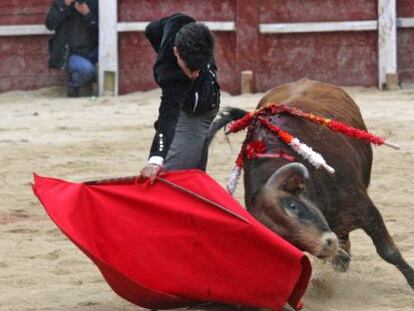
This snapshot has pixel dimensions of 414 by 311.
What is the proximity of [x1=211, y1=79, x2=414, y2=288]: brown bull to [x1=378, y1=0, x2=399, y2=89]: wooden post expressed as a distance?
587 centimetres

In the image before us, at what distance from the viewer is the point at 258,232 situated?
4.26m

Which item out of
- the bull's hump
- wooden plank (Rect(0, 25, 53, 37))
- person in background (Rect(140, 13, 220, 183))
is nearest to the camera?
person in background (Rect(140, 13, 220, 183))

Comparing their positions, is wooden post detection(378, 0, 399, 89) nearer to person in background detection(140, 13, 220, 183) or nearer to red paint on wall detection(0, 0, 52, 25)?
red paint on wall detection(0, 0, 52, 25)

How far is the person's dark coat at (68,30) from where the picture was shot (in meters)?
11.6

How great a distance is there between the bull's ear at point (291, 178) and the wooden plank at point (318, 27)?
284 inches

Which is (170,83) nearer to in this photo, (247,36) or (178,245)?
(178,245)

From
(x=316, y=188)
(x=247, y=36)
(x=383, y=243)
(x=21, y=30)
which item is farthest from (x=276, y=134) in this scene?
(x=21, y=30)

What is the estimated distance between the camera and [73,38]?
38.2 ft

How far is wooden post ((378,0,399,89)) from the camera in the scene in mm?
11516

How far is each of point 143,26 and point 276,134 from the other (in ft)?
22.5

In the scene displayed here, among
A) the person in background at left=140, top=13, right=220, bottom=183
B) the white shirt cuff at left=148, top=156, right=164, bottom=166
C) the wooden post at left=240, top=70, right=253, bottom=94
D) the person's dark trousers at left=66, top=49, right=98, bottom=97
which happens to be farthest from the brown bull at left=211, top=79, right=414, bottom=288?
the person's dark trousers at left=66, top=49, right=98, bottom=97

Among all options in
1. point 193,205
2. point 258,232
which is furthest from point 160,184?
point 258,232

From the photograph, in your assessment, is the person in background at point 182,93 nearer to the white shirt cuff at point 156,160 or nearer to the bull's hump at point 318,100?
the white shirt cuff at point 156,160

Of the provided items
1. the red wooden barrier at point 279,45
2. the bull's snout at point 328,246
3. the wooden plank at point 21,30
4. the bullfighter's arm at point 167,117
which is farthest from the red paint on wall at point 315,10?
the bull's snout at point 328,246
